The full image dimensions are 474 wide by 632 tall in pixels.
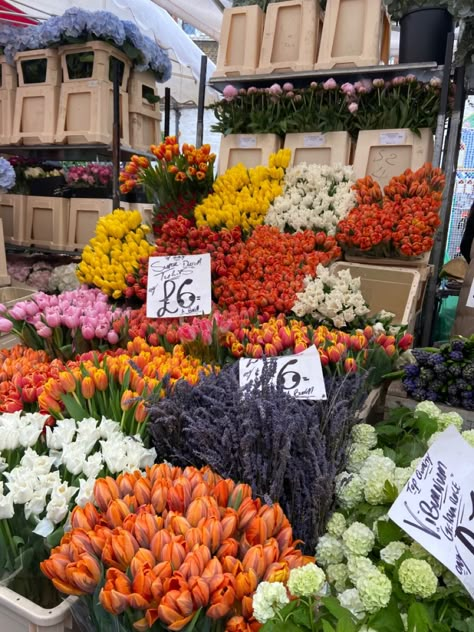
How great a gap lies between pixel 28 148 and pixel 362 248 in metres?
3.03

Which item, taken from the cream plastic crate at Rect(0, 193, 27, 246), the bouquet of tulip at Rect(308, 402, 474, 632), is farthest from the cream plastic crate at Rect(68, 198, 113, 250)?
the bouquet of tulip at Rect(308, 402, 474, 632)

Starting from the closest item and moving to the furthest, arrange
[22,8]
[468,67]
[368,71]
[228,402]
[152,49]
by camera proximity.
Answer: [228,402]
[368,71]
[468,67]
[152,49]
[22,8]

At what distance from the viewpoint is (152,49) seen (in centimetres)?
403

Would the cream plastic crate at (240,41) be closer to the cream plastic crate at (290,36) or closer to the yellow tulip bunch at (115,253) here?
the cream plastic crate at (290,36)

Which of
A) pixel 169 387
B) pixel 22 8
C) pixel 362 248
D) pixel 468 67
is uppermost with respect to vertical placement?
pixel 22 8

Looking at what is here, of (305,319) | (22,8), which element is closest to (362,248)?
(305,319)

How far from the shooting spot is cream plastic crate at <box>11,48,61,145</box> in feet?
12.7

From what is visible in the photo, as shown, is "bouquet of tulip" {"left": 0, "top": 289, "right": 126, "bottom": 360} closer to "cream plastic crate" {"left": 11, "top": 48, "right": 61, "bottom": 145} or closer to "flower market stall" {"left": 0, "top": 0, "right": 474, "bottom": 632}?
"flower market stall" {"left": 0, "top": 0, "right": 474, "bottom": 632}

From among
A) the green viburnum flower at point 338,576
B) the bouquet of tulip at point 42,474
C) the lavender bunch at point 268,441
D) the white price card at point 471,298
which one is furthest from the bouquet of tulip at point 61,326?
the white price card at point 471,298

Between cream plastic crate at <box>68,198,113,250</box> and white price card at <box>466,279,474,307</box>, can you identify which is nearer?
white price card at <box>466,279,474,307</box>

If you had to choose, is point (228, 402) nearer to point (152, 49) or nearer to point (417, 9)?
point (417, 9)

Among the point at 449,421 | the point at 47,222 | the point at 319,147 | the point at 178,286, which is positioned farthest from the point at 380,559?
the point at 47,222

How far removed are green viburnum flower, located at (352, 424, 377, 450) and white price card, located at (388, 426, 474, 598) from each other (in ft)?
0.81

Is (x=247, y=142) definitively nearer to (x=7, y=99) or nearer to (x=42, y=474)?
(x=7, y=99)
